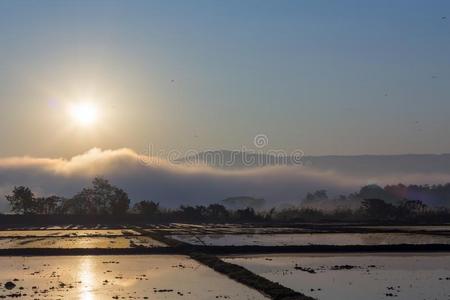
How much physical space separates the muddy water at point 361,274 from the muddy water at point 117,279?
5.59 feet

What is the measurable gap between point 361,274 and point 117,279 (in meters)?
7.09

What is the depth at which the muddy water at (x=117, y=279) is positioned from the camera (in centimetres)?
1530

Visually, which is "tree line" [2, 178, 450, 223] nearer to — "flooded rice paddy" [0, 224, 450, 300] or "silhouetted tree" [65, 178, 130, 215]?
"silhouetted tree" [65, 178, 130, 215]

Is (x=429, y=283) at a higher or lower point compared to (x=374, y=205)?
lower

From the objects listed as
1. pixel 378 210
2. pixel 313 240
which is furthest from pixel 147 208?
pixel 313 240

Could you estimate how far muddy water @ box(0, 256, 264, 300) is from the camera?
15297 mm

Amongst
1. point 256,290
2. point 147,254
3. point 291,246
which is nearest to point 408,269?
point 256,290

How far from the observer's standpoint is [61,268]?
2139 centimetres

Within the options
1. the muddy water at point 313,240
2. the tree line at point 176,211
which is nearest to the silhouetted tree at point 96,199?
the tree line at point 176,211

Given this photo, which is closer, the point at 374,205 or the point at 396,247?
the point at 396,247

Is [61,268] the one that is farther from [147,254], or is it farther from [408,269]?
[408,269]

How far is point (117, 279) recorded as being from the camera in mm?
18031

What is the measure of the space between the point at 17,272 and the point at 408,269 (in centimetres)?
1231

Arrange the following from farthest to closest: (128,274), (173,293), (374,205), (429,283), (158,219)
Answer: (374,205)
(158,219)
(128,274)
(429,283)
(173,293)
